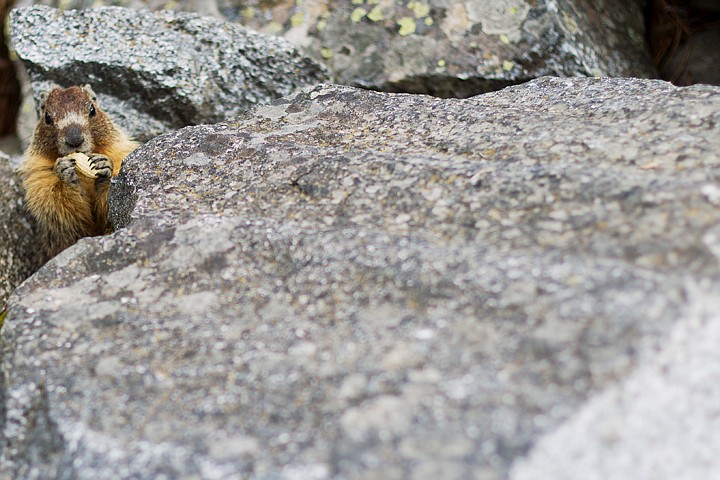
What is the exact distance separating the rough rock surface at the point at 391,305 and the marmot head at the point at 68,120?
1.37 metres

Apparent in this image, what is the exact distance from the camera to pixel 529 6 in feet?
15.6

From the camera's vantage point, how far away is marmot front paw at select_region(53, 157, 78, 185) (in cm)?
429

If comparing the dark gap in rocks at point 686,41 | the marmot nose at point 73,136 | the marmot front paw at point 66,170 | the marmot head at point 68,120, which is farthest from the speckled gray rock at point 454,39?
the marmot front paw at point 66,170

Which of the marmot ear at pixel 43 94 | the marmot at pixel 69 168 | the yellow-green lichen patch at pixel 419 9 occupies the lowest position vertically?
the marmot at pixel 69 168

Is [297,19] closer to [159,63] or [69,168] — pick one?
[159,63]

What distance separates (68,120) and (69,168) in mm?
340

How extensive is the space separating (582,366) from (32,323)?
1804 millimetres

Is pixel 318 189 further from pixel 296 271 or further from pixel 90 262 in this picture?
pixel 90 262

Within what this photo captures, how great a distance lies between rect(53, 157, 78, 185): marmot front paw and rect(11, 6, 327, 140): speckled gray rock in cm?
71

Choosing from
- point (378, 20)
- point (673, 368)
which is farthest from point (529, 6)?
point (673, 368)

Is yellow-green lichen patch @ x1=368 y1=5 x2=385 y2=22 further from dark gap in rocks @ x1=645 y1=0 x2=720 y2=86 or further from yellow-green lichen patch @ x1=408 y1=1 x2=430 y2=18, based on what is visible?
dark gap in rocks @ x1=645 y1=0 x2=720 y2=86

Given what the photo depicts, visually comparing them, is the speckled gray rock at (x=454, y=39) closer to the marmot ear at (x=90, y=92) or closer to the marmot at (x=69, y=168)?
the marmot ear at (x=90, y=92)

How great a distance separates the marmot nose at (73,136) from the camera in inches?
174

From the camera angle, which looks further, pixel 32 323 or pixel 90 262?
pixel 90 262
